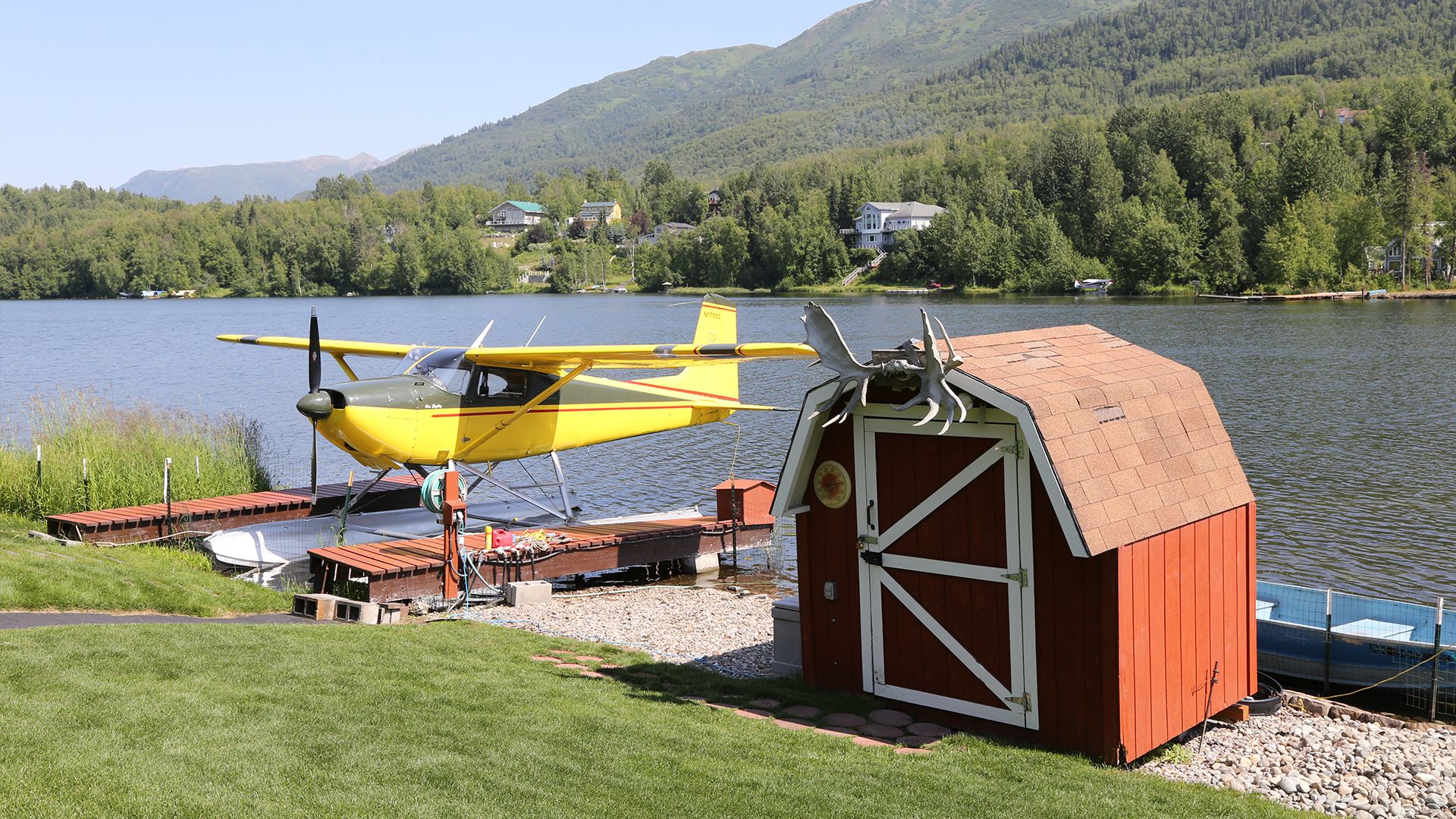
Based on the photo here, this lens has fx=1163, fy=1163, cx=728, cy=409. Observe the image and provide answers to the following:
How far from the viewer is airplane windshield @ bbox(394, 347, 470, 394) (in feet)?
53.9

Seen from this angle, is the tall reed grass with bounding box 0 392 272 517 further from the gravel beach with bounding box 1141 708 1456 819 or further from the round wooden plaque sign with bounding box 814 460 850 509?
the gravel beach with bounding box 1141 708 1456 819

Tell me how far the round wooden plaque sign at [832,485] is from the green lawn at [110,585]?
6515 millimetres

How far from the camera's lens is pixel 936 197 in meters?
145

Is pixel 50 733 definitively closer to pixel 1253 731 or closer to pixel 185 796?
pixel 185 796

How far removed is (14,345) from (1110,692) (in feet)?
233

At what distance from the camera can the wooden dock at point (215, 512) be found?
50.7ft

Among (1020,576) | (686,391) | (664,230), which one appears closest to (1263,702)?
(1020,576)

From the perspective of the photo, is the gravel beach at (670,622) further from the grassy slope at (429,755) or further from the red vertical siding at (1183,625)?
the red vertical siding at (1183,625)

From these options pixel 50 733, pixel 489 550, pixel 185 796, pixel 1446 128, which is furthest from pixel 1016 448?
pixel 1446 128

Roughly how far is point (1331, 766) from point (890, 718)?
3058 millimetres

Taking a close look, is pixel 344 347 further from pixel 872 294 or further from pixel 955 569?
pixel 872 294

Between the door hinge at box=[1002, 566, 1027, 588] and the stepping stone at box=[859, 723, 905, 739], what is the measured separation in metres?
1.31

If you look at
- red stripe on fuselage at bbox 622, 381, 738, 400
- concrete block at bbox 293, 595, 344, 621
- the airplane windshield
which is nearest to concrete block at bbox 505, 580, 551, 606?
concrete block at bbox 293, 595, 344, 621

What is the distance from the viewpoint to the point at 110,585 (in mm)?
11547
